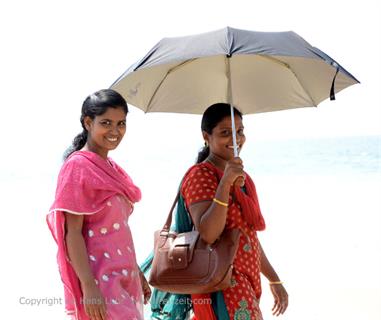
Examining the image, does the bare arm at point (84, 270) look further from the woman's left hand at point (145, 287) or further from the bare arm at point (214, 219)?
the bare arm at point (214, 219)

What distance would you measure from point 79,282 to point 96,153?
0.58 m

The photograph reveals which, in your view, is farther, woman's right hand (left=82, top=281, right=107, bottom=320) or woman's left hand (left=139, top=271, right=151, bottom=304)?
woman's left hand (left=139, top=271, right=151, bottom=304)

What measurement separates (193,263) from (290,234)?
803cm

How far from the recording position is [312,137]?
162 ft

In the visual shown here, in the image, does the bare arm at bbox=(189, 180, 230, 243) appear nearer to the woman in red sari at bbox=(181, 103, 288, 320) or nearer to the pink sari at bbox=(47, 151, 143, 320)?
the woman in red sari at bbox=(181, 103, 288, 320)

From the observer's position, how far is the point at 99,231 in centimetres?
320

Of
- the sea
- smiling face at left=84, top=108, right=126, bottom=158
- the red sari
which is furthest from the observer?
the sea

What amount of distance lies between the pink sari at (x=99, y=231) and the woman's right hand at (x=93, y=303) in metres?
0.06

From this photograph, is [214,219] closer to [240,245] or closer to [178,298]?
[240,245]

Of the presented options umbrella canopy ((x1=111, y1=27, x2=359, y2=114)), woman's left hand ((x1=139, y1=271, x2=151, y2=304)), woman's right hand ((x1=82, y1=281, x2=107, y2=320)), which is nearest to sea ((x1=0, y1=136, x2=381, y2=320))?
umbrella canopy ((x1=111, y1=27, x2=359, y2=114))

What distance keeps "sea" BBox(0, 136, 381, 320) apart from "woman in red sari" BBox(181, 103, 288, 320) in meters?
0.46

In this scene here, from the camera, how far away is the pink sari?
3.13 metres

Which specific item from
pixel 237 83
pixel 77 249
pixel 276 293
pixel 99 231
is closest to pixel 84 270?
pixel 77 249

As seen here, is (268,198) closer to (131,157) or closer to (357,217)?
(357,217)
